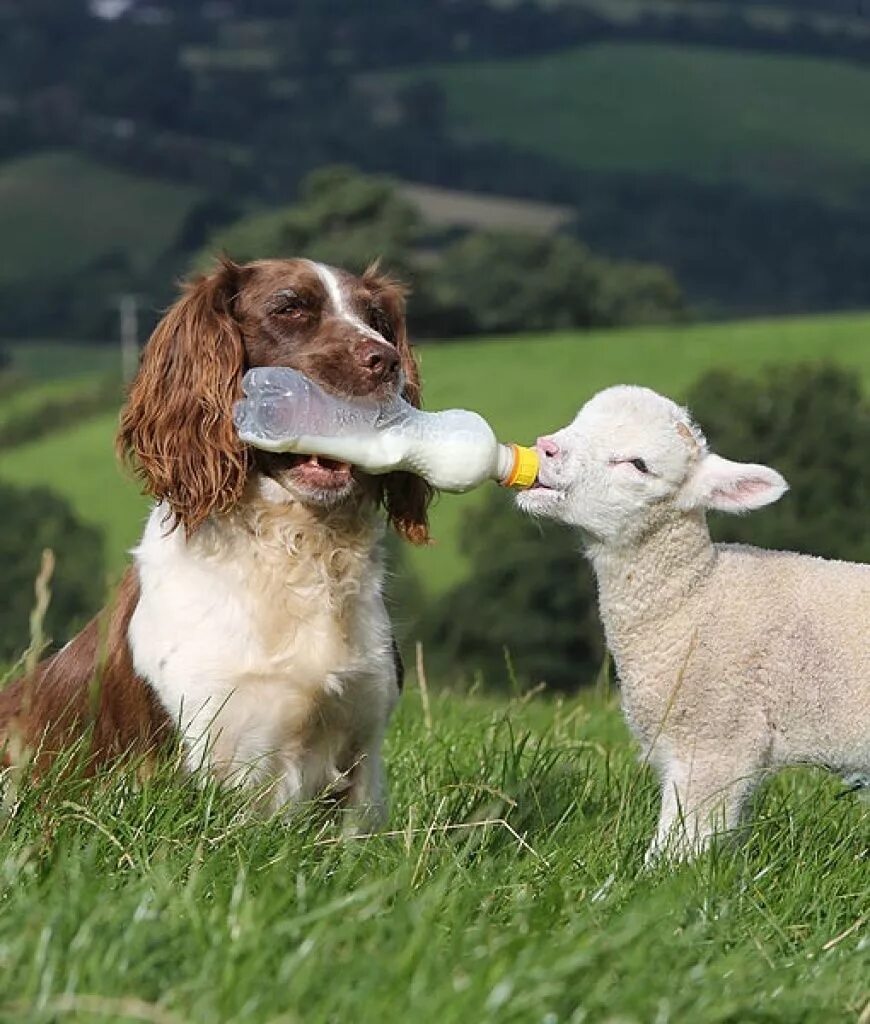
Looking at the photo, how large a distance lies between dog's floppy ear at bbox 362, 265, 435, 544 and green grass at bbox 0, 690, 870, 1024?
971mm

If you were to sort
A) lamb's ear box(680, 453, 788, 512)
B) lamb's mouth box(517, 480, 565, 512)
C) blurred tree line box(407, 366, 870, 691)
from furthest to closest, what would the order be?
blurred tree line box(407, 366, 870, 691) < lamb's mouth box(517, 480, 565, 512) < lamb's ear box(680, 453, 788, 512)

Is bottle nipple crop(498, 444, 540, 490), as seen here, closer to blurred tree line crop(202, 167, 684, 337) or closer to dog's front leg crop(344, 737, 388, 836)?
dog's front leg crop(344, 737, 388, 836)

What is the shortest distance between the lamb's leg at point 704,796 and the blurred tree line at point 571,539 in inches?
1493

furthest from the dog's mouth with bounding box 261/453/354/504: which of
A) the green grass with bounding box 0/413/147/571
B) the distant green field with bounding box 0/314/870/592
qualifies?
the distant green field with bounding box 0/314/870/592

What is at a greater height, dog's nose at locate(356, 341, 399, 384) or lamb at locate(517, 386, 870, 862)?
dog's nose at locate(356, 341, 399, 384)

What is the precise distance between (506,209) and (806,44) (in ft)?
109

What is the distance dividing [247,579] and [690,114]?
4276 inches

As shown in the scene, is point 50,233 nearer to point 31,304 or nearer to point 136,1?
point 31,304

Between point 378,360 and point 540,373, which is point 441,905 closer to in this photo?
point 378,360

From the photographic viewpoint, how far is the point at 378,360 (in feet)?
16.8

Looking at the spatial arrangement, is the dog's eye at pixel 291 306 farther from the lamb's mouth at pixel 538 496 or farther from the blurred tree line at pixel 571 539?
the blurred tree line at pixel 571 539

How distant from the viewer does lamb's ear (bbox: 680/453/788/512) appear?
181 inches

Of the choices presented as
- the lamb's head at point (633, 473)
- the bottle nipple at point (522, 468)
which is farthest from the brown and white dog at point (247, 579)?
the lamb's head at point (633, 473)

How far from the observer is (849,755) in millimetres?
4688
